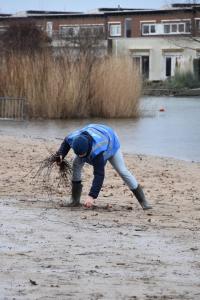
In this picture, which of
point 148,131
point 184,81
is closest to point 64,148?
point 148,131

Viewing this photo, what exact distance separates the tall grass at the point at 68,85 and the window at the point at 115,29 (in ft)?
178

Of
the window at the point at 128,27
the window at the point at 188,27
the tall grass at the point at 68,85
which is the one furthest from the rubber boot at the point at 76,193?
the window at the point at 128,27

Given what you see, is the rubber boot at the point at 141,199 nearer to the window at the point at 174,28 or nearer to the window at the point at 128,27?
the window at the point at 174,28

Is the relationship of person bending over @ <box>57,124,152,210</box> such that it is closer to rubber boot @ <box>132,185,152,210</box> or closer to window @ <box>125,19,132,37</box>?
rubber boot @ <box>132,185,152,210</box>

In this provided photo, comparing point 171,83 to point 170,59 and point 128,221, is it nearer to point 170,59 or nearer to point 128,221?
point 170,59

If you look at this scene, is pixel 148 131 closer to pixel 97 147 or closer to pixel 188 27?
pixel 97 147

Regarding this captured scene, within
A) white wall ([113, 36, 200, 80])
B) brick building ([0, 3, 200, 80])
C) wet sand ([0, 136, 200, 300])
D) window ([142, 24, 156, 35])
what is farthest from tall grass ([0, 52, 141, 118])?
window ([142, 24, 156, 35])

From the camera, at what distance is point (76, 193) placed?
9.44m

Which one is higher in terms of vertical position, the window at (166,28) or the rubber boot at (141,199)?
the rubber boot at (141,199)

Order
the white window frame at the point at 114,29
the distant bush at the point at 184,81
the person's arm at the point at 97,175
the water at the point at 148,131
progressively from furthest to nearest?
the white window frame at the point at 114,29 < the distant bush at the point at 184,81 < the water at the point at 148,131 < the person's arm at the point at 97,175

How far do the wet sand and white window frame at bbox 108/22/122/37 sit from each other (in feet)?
230

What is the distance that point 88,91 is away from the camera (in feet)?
89.9

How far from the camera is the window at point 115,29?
8131 cm

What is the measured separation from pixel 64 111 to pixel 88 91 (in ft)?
3.48
